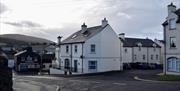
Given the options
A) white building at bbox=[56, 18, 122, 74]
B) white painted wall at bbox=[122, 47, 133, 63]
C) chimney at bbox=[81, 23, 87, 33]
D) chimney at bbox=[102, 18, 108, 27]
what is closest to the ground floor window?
white building at bbox=[56, 18, 122, 74]

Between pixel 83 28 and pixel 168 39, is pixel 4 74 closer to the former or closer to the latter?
pixel 168 39

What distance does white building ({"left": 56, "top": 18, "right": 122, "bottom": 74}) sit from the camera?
2180 inches

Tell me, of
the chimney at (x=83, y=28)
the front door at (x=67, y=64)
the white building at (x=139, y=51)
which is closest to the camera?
the chimney at (x=83, y=28)

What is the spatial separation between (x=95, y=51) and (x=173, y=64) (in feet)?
51.6

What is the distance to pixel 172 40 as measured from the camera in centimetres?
4591

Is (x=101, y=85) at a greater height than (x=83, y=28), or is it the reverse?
(x=83, y=28)

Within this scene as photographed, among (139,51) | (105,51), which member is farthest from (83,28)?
(139,51)

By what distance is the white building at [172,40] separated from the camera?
44.7 meters

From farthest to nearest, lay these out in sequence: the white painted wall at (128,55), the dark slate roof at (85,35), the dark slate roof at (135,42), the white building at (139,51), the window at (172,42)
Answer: the dark slate roof at (135,42)
the white building at (139,51)
the white painted wall at (128,55)
the dark slate roof at (85,35)
the window at (172,42)

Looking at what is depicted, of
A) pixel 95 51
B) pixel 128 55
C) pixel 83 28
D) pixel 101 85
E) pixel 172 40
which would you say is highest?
pixel 83 28

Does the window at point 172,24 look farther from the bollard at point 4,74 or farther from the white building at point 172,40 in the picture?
the bollard at point 4,74

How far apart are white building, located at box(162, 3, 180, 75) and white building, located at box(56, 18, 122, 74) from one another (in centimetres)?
1299

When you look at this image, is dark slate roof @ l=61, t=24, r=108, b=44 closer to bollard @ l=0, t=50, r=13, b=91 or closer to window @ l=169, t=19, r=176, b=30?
window @ l=169, t=19, r=176, b=30

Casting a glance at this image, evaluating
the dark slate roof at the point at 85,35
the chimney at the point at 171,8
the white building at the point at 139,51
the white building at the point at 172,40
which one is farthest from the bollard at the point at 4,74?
the white building at the point at 139,51
